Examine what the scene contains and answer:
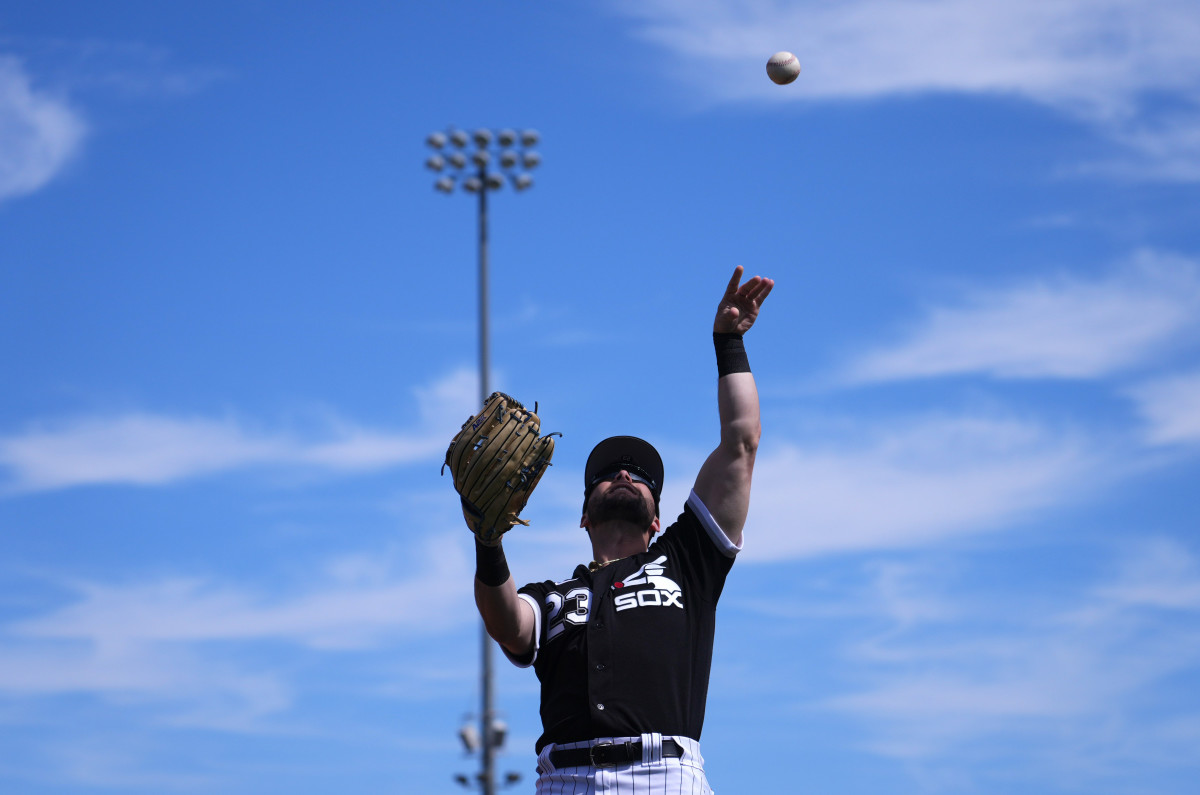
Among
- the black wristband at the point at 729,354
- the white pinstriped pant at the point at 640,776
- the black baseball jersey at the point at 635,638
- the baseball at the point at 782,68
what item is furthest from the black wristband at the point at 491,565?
the baseball at the point at 782,68

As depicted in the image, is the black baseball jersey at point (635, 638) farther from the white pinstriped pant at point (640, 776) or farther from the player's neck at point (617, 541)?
the player's neck at point (617, 541)

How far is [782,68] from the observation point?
25.2 feet

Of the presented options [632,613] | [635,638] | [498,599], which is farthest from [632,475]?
[498,599]

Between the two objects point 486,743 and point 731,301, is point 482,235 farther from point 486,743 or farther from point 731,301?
point 731,301

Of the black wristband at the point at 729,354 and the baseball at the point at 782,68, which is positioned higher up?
the baseball at the point at 782,68

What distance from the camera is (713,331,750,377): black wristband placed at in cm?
532

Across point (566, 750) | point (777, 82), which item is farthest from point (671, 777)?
point (777, 82)

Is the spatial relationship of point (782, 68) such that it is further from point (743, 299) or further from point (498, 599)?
point (498, 599)

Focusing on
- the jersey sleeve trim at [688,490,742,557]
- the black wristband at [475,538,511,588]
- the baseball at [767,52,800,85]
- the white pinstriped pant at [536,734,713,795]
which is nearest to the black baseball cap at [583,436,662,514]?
the jersey sleeve trim at [688,490,742,557]

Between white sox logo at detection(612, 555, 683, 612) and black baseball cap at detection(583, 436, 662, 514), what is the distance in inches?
21.2

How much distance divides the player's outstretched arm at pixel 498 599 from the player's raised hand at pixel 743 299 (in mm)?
1471

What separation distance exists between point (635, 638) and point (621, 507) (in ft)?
2.43

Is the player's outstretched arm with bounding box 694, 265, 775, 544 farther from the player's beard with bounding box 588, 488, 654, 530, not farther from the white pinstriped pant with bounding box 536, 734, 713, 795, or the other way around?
the white pinstriped pant with bounding box 536, 734, 713, 795

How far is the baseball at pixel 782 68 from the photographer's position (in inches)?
302
